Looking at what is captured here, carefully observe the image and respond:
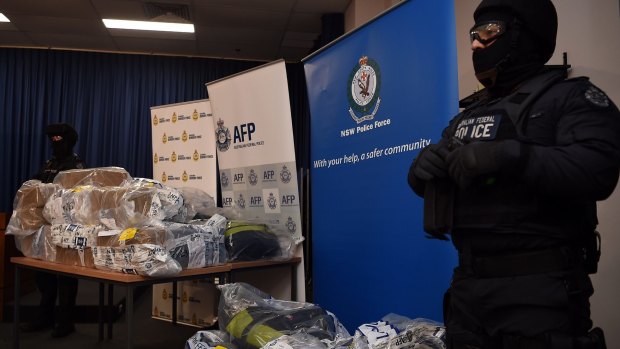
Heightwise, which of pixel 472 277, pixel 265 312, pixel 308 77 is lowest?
pixel 265 312

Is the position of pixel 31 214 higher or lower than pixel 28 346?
higher

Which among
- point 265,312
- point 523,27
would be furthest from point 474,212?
point 265,312

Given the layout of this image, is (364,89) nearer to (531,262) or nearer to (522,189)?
(522,189)

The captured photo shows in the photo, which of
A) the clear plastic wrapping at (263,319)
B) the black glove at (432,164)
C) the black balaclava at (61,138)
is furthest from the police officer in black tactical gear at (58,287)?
the black glove at (432,164)

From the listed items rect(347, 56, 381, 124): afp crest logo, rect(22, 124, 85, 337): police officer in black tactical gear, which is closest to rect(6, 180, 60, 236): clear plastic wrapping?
rect(22, 124, 85, 337): police officer in black tactical gear

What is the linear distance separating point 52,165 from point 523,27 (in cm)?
361

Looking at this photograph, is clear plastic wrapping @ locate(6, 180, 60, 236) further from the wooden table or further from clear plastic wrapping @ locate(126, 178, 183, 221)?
clear plastic wrapping @ locate(126, 178, 183, 221)

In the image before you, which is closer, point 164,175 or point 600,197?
point 600,197

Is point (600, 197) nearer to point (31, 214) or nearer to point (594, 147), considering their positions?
point (594, 147)

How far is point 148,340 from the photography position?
11.4 feet

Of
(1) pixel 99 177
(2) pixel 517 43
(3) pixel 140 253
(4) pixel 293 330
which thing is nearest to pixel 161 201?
(3) pixel 140 253

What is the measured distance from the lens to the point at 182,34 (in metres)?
5.92

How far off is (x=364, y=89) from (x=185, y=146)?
210cm

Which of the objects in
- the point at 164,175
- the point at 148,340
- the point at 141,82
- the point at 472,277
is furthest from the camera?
the point at 141,82
